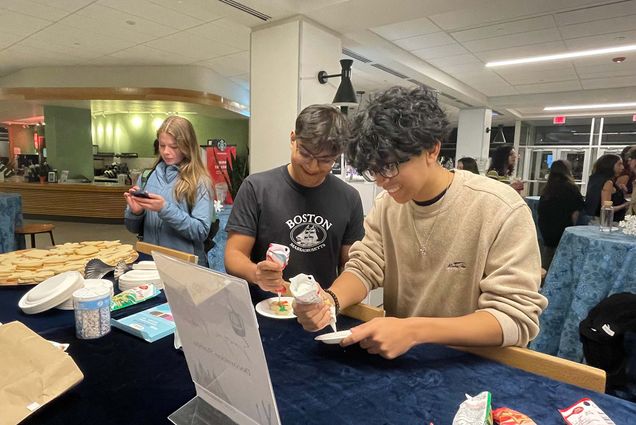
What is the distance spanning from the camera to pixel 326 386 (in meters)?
0.86

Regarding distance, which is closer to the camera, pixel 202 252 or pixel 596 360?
pixel 596 360

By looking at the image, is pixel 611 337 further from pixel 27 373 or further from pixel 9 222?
pixel 9 222

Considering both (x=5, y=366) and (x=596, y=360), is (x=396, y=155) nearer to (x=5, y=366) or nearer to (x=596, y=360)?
(x=5, y=366)

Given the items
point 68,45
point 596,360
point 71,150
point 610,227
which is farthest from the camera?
point 71,150

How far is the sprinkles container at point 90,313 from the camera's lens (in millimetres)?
1062

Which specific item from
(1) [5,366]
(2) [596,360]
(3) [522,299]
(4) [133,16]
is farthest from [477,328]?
(4) [133,16]

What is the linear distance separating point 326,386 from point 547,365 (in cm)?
53

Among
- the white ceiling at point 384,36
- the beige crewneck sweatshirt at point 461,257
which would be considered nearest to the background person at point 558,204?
the white ceiling at point 384,36

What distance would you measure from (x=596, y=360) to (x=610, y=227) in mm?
1613

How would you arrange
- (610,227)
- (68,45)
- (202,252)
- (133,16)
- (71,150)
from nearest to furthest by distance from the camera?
(202,252) < (610,227) < (133,16) < (68,45) < (71,150)

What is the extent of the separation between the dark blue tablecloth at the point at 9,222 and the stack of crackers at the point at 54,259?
3463mm

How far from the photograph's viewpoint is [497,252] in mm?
1048

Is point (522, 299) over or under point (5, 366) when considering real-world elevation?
over

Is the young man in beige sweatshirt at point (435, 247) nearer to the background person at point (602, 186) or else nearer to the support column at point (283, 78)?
the support column at point (283, 78)
